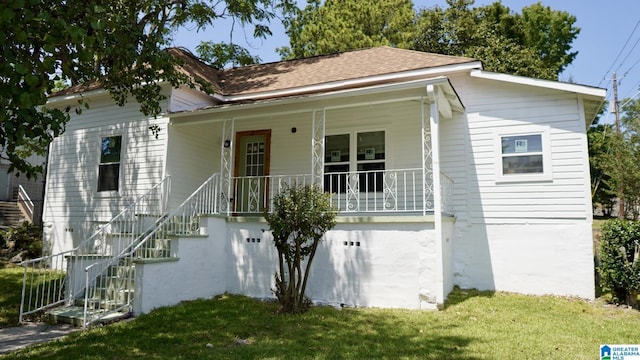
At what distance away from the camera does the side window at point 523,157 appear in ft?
27.4

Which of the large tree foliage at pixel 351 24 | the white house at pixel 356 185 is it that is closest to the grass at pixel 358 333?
the white house at pixel 356 185

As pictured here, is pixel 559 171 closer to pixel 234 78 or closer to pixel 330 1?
pixel 234 78

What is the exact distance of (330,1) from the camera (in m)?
22.6

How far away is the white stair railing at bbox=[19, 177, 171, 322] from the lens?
7.02m

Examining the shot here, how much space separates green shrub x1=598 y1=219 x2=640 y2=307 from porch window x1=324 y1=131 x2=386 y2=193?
14.5 ft

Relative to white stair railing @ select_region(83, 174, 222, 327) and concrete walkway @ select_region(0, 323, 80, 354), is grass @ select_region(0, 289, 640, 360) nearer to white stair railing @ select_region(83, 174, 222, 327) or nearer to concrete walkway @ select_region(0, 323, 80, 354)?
concrete walkway @ select_region(0, 323, 80, 354)

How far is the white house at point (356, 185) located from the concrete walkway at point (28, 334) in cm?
43

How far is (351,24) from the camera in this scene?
21.2 meters

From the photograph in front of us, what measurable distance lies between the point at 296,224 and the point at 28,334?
425 centimetres

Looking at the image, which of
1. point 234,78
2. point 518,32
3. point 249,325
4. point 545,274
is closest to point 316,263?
point 249,325

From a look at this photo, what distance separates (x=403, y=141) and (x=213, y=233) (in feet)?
15.3

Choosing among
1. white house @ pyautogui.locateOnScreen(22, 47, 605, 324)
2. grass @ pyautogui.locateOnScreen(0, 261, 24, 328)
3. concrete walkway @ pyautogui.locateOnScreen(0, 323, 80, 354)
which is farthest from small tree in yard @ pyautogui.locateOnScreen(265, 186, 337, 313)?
grass @ pyautogui.locateOnScreen(0, 261, 24, 328)

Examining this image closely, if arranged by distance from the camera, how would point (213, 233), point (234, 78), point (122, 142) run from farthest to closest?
point (234, 78) → point (122, 142) → point (213, 233)

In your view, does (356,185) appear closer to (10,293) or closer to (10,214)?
(10,293)
